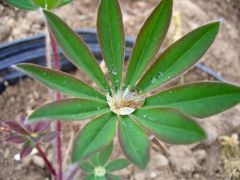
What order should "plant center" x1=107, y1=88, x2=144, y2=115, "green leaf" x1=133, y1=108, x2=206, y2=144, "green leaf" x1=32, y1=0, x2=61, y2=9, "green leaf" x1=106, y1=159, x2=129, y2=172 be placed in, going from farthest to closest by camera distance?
1. "green leaf" x1=106, y1=159, x2=129, y2=172
2. "green leaf" x1=32, y1=0, x2=61, y2=9
3. "plant center" x1=107, y1=88, x2=144, y2=115
4. "green leaf" x1=133, y1=108, x2=206, y2=144

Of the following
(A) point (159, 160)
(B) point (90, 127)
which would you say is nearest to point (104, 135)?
(B) point (90, 127)

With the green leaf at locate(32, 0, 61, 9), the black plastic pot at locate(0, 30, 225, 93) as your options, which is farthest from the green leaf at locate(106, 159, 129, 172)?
the black plastic pot at locate(0, 30, 225, 93)

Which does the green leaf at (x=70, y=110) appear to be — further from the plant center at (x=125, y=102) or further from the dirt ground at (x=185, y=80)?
the dirt ground at (x=185, y=80)

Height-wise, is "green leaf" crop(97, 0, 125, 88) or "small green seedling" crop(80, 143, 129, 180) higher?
"green leaf" crop(97, 0, 125, 88)

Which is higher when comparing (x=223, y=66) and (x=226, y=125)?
(x=223, y=66)

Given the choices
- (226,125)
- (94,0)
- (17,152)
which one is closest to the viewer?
(17,152)

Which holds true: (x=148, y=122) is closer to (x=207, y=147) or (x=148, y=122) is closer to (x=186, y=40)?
(x=186, y=40)

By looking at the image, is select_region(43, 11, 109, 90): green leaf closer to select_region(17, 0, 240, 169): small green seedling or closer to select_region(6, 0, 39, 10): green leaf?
select_region(17, 0, 240, 169): small green seedling

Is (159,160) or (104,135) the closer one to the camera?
(104,135)
